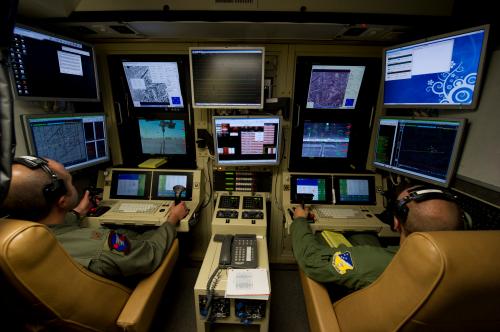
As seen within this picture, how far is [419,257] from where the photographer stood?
64 centimetres

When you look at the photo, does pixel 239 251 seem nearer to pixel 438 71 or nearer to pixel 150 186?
pixel 150 186

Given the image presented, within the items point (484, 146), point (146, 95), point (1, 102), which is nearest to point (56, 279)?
point (1, 102)

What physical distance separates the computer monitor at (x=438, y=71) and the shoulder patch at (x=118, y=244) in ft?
6.66

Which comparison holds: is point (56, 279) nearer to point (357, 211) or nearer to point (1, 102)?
point (1, 102)

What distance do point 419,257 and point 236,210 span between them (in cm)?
134

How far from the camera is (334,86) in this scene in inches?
74.0

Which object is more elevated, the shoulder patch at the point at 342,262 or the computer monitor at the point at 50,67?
the computer monitor at the point at 50,67

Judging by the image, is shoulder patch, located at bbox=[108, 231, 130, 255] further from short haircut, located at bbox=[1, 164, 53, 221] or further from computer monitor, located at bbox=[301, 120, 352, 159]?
computer monitor, located at bbox=[301, 120, 352, 159]

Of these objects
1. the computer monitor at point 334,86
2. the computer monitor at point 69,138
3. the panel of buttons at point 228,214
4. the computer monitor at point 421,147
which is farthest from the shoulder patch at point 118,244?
the computer monitor at point 421,147

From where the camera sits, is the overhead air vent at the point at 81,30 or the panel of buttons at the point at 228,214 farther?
the panel of buttons at the point at 228,214

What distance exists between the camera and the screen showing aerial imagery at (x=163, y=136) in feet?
6.82

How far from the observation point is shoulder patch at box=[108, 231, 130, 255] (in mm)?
1136

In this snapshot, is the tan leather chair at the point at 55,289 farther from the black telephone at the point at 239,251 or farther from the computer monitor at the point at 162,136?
the computer monitor at the point at 162,136

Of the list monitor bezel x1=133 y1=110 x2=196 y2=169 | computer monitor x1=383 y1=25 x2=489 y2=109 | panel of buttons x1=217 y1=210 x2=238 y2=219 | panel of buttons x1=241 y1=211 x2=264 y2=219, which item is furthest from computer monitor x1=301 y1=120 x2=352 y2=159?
monitor bezel x1=133 y1=110 x2=196 y2=169
